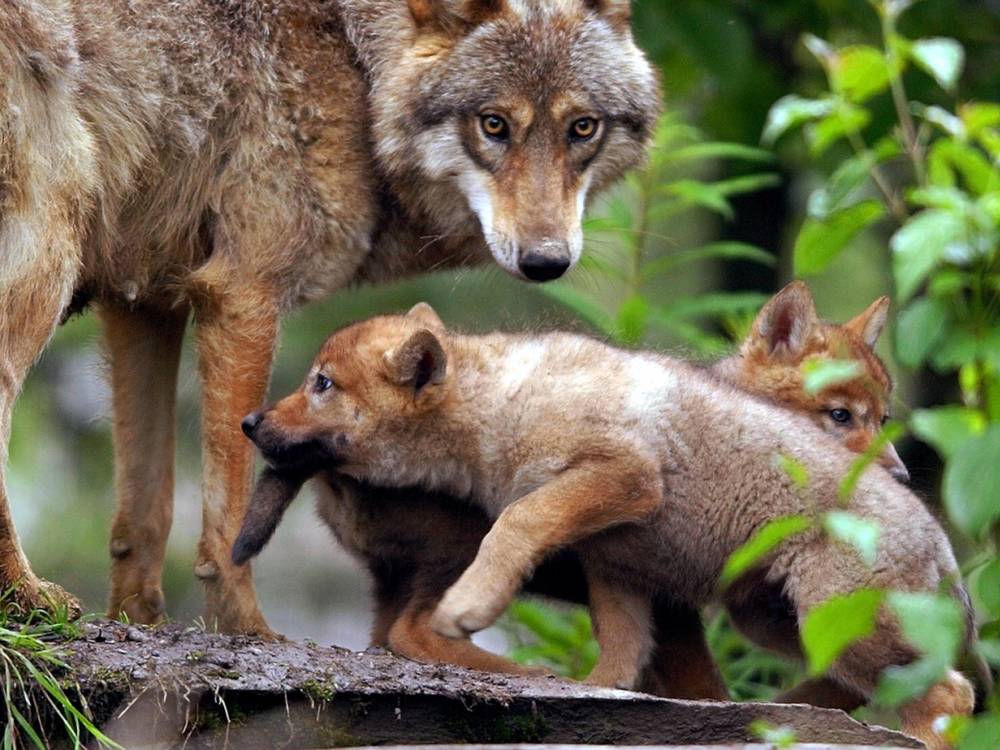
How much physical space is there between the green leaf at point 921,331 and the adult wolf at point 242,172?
2.49 meters

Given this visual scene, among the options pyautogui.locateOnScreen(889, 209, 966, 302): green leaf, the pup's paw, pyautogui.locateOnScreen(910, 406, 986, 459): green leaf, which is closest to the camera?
pyautogui.locateOnScreen(910, 406, 986, 459): green leaf

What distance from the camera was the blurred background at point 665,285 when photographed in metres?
8.37

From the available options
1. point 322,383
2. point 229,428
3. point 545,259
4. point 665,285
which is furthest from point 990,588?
point 665,285

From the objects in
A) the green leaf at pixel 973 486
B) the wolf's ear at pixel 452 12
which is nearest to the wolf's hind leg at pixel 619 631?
the green leaf at pixel 973 486

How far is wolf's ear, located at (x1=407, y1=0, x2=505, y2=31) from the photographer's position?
6484 mm

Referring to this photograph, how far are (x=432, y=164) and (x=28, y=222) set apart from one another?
1.81 metres

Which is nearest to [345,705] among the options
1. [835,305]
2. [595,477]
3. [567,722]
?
[567,722]

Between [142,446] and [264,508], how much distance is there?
55.1 inches

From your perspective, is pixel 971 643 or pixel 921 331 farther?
pixel 971 643

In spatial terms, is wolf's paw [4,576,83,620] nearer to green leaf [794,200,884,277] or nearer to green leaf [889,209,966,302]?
green leaf [794,200,884,277]

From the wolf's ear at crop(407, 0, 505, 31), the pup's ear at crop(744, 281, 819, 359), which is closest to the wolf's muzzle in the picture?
the pup's ear at crop(744, 281, 819, 359)

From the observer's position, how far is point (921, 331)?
3645mm

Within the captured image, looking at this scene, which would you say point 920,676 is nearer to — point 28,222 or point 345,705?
point 345,705

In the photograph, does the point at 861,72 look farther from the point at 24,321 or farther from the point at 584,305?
the point at 584,305
